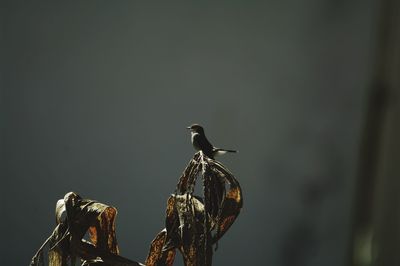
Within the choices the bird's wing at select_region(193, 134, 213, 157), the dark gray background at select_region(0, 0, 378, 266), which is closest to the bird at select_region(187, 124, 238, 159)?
the bird's wing at select_region(193, 134, 213, 157)

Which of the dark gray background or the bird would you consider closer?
the bird

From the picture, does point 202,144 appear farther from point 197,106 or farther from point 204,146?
point 197,106

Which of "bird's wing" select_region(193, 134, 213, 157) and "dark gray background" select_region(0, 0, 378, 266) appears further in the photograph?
"dark gray background" select_region(0, 0, 378, 266)

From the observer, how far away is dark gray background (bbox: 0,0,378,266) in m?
1.34

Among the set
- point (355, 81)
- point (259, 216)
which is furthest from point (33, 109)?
point (355, 81)

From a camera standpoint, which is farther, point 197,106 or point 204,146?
point 197,106

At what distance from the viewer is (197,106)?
1.37 m

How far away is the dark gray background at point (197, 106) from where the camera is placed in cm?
134

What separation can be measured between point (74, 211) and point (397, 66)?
958mm

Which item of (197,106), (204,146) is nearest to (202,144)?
(204,146)

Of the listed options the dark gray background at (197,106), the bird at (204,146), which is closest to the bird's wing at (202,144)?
the bird at (204,146)

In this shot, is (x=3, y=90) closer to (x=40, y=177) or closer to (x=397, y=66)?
(x=40, y=177)

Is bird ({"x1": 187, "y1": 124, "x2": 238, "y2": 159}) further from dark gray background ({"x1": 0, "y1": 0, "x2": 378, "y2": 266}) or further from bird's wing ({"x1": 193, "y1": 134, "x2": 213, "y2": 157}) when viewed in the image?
dark gray background ({"x1": 0, "y1": 0, "x2": 378, "y2": 266})

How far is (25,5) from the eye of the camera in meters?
1.38
